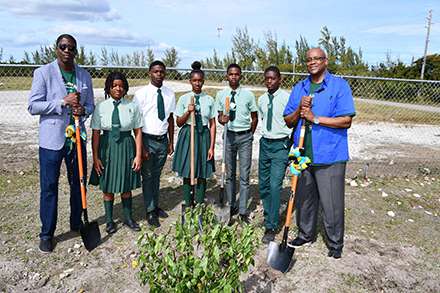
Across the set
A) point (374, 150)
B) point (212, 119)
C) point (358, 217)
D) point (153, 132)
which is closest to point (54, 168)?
point (153, 132)

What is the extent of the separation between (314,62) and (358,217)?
247 cm

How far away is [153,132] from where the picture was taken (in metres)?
4.05

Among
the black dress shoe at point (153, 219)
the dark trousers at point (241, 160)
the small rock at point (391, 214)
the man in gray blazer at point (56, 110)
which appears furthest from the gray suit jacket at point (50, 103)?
the small rock at point (391, 214)

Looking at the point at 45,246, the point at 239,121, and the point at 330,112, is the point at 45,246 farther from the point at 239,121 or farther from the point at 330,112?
the point at 330,112

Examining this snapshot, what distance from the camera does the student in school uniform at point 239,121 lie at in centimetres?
421

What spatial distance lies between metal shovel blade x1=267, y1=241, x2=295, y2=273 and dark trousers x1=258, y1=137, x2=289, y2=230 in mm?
560

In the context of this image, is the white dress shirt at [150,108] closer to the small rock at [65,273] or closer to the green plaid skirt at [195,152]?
the green plaid skirt at [195,152]

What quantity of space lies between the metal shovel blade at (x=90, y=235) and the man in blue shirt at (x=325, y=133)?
2158 mm

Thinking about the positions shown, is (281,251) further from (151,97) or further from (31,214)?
(31,214)

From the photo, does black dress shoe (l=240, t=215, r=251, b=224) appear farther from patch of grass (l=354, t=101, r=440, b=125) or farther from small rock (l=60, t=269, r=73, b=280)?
patch of grass (l=354, t=101, r=440, b=125)

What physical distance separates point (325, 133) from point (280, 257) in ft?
4.04

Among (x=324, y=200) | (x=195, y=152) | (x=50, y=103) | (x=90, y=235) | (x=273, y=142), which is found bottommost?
(x=90, y=235)

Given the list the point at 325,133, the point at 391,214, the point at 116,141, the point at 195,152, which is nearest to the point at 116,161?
the point at 116,141

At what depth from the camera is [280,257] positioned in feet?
11.4
